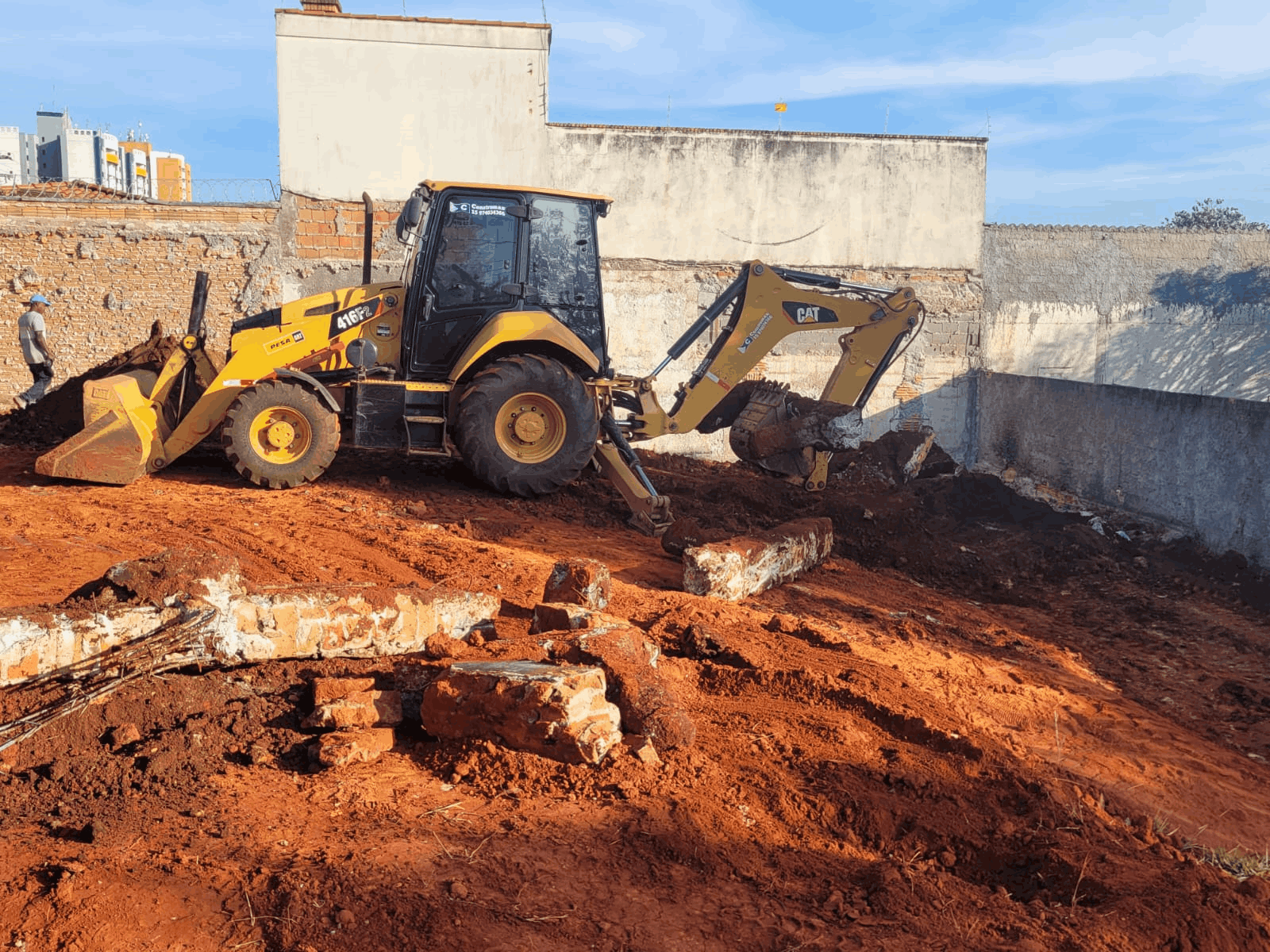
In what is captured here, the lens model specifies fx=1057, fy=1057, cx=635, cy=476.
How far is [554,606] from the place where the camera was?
558cm

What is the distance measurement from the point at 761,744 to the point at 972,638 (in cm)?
317

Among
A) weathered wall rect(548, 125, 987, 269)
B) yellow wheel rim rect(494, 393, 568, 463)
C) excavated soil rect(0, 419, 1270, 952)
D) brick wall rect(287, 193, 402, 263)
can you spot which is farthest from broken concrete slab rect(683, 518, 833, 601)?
brick wall rect(287, 193, 402, 263)

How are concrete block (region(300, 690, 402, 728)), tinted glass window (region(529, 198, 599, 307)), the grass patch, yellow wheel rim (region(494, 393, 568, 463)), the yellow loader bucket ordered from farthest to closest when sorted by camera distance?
tinted glass window (region(529, 198, 599, 307)) → yellow wheel rim (region(494, 393, 568, 463)) → the yellow loader bucket → concrete block (region(300, 690, 402, 728)) → the grass patch

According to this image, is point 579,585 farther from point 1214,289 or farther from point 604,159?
point 1214,289

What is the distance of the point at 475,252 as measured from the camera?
963 centimetres

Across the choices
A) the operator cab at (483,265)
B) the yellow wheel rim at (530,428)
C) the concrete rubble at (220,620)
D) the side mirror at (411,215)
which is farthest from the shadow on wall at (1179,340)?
the concrete rubble at (220,620)

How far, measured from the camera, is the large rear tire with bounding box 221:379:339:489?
30.6 feet

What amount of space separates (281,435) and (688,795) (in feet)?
20.9

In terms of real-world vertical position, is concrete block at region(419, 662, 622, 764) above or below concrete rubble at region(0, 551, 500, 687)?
below

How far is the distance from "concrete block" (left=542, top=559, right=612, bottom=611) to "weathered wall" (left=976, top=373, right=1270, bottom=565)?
6613 mm

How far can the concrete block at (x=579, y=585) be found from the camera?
20.3 ft

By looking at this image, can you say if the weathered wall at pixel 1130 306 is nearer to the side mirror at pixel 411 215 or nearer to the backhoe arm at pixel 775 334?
the backhoe arm at pixel 775 334

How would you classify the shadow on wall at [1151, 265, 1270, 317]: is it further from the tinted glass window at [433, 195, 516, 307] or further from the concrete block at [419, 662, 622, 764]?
the concrete block at [419, 662, 622, 764]

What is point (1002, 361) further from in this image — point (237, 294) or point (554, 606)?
point (554, 606)
